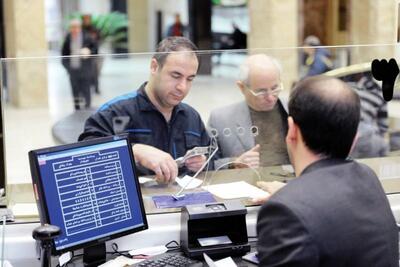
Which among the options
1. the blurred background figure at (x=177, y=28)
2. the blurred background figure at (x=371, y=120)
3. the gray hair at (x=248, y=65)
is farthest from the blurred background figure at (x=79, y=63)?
the blurred background figure at (x=177, y=28)

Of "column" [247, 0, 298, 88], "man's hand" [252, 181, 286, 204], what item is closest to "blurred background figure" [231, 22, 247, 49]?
"column" [247, 0, 298, 88]

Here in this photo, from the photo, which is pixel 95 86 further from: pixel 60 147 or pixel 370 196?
pixel 370 196

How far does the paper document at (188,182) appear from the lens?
3.13 meters

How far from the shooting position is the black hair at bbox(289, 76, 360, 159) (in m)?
1.89

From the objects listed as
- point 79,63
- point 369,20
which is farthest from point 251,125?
point 369,20

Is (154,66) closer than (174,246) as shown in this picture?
No

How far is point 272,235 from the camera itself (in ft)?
5.98

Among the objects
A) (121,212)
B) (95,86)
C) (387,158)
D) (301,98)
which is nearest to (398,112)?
(387,158)

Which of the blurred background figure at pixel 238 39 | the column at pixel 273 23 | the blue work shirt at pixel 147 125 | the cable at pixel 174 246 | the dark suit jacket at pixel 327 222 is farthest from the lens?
the blurred background figure at pixel 238 39

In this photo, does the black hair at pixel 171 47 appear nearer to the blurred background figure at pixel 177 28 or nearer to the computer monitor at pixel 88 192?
the computer monitor at pixel 88 192

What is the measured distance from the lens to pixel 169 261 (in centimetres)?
260

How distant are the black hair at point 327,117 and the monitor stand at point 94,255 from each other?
3.38ft

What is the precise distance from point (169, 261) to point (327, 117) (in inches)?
38.5

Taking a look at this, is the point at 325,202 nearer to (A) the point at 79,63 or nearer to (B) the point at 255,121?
(B) the point at 255,121
